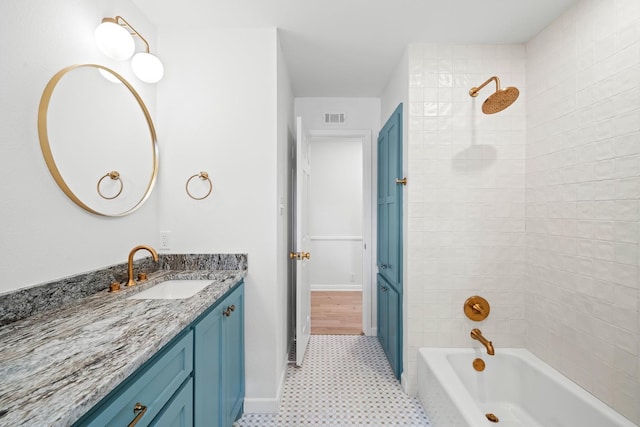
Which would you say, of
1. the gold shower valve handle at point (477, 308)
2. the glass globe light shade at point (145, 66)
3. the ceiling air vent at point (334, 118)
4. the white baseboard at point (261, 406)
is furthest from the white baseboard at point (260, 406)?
the ceiling air vent at point (334, 118)

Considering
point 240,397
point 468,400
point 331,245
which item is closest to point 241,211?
point 240,397

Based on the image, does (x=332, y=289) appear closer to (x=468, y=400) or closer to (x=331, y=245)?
(x=331, y=245)

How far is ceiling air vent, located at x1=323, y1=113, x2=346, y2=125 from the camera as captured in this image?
3021mm

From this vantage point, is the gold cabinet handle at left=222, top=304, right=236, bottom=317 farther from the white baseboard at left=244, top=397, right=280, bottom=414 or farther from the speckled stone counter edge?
the white baseboard at left=244, top=397, right=280, bottom=414

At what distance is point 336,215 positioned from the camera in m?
4.70

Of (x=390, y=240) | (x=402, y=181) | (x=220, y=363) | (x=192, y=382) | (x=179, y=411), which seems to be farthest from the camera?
(x=390, y=240)

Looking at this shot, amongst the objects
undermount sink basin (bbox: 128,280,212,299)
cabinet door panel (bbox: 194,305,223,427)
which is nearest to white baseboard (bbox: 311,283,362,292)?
undermount sink basin (bbox: 128,280,212,299)

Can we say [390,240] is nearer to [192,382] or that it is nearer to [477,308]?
[477,308]

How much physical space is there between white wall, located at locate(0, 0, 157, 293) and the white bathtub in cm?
184

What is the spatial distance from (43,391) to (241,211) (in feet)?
4.23

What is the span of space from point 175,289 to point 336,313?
243cm

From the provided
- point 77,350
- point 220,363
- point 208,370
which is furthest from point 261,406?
point 77,350

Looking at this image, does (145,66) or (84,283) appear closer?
(84,283)

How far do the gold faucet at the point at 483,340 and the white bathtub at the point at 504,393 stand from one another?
0.12 m
